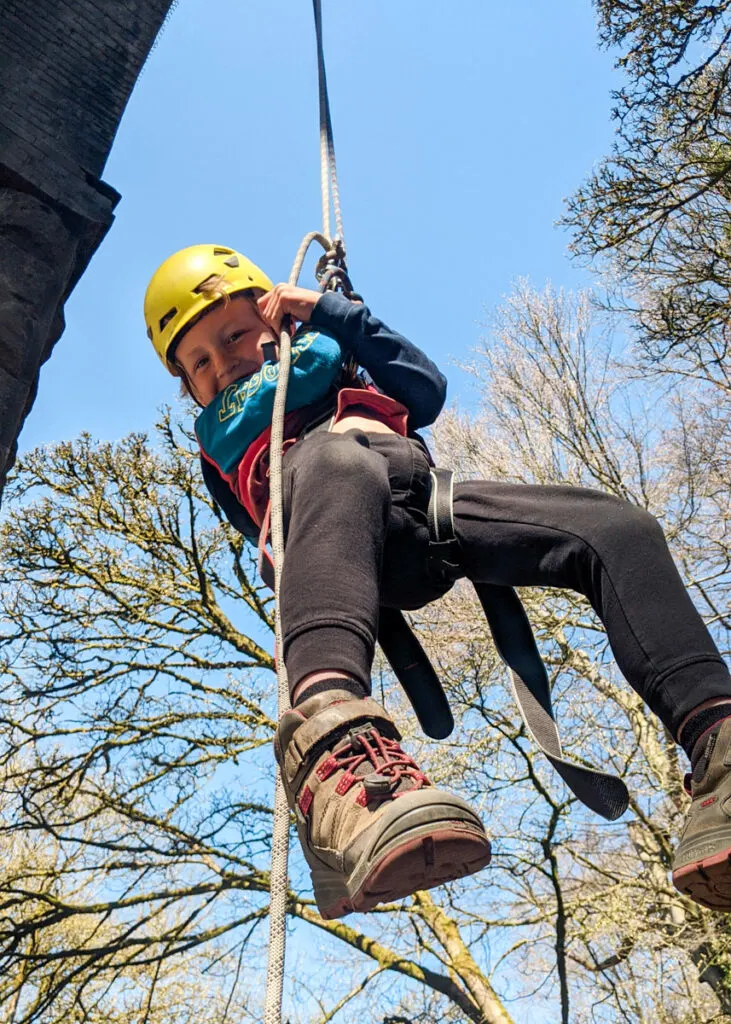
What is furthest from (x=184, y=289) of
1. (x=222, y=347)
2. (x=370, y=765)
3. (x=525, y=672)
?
(x=370, y=765)

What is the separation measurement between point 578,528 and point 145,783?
536 centimetres

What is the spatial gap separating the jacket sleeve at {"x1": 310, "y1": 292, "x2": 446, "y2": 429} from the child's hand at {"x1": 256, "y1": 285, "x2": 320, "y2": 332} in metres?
0.02

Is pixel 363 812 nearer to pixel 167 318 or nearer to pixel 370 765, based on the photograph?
pixel 370 765

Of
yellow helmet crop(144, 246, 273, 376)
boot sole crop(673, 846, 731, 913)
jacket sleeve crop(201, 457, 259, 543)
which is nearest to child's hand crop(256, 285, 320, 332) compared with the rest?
yellow helmet crop(144, 246, 273, 376)

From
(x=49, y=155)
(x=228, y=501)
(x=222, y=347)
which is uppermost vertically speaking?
(x=49, y=155)

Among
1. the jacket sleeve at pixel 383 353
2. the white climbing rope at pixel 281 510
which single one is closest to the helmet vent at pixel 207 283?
the white climbing rope at pixel 281 510

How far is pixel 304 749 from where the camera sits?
1530 millimetres

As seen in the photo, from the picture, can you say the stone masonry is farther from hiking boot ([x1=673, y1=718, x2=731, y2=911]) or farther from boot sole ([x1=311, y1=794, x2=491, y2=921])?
hiking boot ([x1=673, y1=718, x2=731, y2=911])

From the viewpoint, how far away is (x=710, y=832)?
1.51 m

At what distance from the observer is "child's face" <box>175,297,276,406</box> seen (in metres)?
2.51

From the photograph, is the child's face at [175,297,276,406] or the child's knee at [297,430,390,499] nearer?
the child's knee at [297,430,390,499]

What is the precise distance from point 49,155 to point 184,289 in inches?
17.6

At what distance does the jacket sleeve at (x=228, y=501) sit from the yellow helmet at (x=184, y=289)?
12.1 inches

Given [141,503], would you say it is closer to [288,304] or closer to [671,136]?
[671,136]
